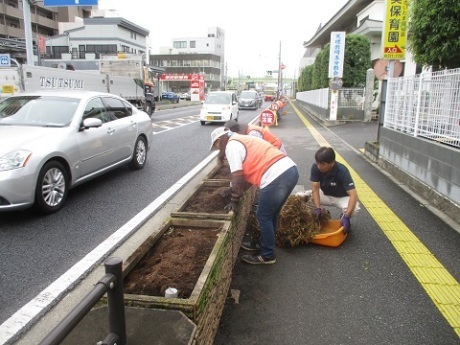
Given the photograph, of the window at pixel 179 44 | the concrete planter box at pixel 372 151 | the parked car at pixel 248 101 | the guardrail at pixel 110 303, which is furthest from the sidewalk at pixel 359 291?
the window at pixel 179 44

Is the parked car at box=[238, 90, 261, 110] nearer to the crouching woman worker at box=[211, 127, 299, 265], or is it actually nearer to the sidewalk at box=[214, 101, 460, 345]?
the sidewalk at box=[214, 101, 460, 345]

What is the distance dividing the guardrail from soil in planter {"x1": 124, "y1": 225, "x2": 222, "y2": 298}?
689 mm

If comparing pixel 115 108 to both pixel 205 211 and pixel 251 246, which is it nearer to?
pixel 205 211

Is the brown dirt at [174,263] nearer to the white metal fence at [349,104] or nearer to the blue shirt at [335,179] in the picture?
the blue shirt at [335,179]

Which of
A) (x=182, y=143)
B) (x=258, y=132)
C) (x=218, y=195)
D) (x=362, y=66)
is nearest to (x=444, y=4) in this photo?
(x=258, y=132)

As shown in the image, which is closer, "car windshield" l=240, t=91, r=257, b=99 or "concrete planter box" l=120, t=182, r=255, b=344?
"concrete planter box" l=120, t=182, r=255, b=344

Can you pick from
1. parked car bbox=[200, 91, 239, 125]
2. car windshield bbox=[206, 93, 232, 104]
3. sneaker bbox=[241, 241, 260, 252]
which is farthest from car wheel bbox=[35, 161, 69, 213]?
car windshield bbox=[206, 93, 232, 104]

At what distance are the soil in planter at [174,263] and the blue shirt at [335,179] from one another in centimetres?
149

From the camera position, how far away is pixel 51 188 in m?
5.02

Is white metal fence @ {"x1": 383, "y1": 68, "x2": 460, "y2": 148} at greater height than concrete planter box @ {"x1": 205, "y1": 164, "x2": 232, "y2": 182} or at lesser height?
greater

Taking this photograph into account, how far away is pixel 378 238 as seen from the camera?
445 cm

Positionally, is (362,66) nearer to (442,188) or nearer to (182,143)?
(182,143)

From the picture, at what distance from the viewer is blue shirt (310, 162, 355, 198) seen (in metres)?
4.32

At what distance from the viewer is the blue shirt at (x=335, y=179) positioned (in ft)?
14.2
